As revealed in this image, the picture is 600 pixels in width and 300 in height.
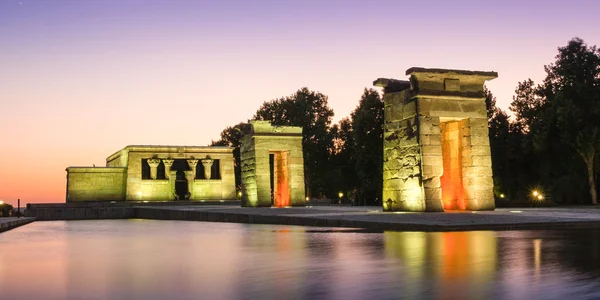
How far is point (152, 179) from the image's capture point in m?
50.9

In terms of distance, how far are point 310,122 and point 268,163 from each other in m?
32.5

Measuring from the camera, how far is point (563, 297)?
5.05 meters

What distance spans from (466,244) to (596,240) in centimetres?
221

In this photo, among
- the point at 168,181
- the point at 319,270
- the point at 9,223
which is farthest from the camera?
the point at 168,181

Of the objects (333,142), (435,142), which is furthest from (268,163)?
(333,142)

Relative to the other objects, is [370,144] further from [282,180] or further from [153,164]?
[153,164]

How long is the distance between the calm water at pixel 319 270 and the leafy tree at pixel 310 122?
160 ft

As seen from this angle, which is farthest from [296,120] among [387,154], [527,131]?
[387,154]

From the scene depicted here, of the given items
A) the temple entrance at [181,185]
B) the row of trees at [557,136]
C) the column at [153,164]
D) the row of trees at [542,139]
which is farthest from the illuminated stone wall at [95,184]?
the row of trees at [557,136]

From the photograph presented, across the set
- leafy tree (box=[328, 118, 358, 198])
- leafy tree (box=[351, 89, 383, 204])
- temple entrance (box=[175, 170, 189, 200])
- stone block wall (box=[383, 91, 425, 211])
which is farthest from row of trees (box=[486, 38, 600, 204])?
temple entrance (box=[175, 170, 189, 200])

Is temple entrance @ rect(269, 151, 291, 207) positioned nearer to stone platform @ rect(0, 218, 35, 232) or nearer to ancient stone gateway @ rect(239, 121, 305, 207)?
ancient stone gateway @ rect(239, 121, 305, 207)

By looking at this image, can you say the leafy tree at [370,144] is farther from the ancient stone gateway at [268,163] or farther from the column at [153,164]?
the column at [153,164]

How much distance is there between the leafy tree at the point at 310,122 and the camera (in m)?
61.9

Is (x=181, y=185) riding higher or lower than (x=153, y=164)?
lower
